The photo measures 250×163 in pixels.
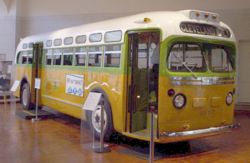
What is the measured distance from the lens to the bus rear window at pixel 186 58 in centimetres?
520

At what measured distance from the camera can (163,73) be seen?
16.5ft

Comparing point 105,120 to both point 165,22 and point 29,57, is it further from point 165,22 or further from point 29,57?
point 29,57

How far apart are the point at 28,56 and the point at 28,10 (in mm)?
4663

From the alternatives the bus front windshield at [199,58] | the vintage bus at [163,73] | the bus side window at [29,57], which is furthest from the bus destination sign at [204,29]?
the bus side window at [29,57]

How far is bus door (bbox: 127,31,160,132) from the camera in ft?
18.2

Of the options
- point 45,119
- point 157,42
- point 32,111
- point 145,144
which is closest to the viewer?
point 157,42

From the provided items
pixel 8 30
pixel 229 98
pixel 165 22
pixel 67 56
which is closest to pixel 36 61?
pixel 67 56

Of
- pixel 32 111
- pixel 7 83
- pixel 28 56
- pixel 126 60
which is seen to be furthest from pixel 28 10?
pixel 126 60

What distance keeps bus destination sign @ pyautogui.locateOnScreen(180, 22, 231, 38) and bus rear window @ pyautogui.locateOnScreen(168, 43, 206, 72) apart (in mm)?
231

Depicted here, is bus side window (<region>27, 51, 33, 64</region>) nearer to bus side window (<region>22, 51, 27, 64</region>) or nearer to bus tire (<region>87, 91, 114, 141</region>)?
bus side window (<region>22, 51, 27, 64</region>)

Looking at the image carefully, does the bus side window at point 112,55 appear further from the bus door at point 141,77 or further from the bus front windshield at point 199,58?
the bus front windshield at point 199,58

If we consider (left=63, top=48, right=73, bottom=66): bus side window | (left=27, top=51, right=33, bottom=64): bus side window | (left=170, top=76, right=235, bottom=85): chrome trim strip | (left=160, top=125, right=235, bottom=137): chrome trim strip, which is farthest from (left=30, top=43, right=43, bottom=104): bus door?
(left=160, top=125, right=235, bottom=137): chrome trim strip

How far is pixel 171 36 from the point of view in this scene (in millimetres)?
5055

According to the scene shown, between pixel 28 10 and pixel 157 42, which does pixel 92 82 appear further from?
pixel 28 10
